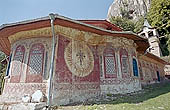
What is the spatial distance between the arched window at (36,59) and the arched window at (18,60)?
1.88 ft

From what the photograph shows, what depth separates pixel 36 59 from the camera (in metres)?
7.36

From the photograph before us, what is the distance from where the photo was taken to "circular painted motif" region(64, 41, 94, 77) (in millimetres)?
7386

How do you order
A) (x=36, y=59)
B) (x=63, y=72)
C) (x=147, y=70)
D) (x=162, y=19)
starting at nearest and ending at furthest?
(x=63, y=72) < (x=36, y=59) < (x=147, y=70) < (x=162, y=19)

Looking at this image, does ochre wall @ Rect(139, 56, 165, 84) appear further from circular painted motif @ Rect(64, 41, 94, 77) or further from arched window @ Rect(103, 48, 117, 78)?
circular painted motif @ Rect(64, 41, 94, 77)

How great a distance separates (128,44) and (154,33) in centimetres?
2237

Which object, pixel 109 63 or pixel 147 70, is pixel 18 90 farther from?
pixel 147 70

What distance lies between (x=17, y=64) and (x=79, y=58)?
3.50 m

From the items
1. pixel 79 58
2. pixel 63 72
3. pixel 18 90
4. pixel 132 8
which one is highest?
pixel 132 8

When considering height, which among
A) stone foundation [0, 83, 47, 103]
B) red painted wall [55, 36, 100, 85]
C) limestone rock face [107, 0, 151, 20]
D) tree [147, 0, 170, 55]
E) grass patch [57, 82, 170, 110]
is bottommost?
grass patch [57, 82, 170, 110]

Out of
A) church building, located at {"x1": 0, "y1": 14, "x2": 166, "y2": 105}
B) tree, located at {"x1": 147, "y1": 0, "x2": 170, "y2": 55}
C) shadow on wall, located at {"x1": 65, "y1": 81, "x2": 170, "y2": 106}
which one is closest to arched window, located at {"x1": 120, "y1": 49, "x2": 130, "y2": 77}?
church building, located at {"x1": 0, "y1": 14, "x2": 166, "y2": 105}

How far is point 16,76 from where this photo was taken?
735 centimetres

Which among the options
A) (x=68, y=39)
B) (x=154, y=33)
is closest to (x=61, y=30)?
(x=68, y=39)

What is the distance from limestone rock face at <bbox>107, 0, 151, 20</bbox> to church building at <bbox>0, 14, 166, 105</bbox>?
35.0 m

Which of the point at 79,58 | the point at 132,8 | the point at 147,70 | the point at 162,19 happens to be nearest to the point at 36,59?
the point at 79,58
